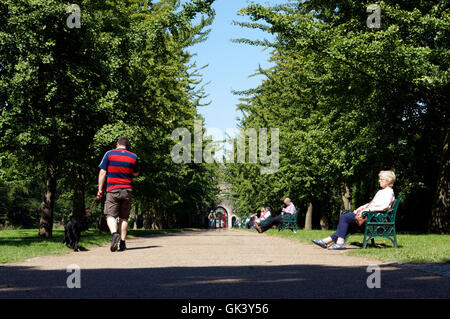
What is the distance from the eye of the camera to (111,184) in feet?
32.1

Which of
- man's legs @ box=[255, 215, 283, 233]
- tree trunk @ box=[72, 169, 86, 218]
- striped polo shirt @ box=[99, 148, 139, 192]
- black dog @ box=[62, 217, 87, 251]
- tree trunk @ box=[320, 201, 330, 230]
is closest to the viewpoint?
striped polo shirt @ box=[99, 148, 139, 192]

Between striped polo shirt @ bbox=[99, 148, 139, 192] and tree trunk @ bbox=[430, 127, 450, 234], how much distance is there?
11.9 metres

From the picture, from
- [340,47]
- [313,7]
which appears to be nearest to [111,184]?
[340,47]

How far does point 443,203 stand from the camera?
57.0 ft

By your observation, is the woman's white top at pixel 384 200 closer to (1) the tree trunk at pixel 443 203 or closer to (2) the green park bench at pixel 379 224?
(2) the green park bench at pixel 379 224

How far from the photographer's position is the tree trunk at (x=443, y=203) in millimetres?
17312

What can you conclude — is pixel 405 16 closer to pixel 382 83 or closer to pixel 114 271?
pixel 382 83

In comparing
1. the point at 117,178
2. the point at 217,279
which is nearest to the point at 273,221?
the point at 117,178

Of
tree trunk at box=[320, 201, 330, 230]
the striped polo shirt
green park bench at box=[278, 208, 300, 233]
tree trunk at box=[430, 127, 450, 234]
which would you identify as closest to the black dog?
the striped polo shirt

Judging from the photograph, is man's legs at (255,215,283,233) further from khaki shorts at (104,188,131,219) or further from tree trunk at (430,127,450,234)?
khaki shorts at (104,188,131,219)

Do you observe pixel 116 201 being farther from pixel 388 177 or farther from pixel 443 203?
pixel 443 203

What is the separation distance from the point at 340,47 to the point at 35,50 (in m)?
8.53

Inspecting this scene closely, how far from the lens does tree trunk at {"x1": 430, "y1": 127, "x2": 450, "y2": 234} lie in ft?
56.8

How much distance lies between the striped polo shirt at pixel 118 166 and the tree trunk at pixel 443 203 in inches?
469
